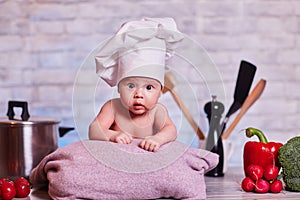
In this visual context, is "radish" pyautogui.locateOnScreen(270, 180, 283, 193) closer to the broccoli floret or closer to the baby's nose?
the broccoli floret

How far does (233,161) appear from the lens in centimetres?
179

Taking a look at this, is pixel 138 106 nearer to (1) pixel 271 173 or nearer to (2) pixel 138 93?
(2) pixel 138 93

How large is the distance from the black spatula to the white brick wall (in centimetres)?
14

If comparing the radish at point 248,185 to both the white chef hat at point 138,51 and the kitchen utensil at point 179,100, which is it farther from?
the white chef hat at point 138,51

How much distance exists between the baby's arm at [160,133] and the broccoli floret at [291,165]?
0.28m

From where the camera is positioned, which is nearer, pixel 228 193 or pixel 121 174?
pixel 121 174

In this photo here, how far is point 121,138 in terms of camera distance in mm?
1190

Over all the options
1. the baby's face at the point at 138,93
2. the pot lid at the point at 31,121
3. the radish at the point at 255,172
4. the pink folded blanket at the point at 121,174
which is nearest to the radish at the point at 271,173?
the radish at the point at 255,172

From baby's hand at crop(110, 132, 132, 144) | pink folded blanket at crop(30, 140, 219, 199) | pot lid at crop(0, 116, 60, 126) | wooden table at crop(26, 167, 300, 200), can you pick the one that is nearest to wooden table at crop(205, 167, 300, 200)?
wooden table at crop(26, 167, 300, 200)

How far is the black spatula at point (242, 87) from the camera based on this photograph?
1.58 meters

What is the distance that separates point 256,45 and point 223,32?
12cm

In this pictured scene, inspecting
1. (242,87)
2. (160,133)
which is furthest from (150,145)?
(242,87)

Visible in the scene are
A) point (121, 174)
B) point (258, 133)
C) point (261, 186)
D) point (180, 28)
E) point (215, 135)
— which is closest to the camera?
point (121, 174)

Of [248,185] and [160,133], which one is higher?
[160,133]
